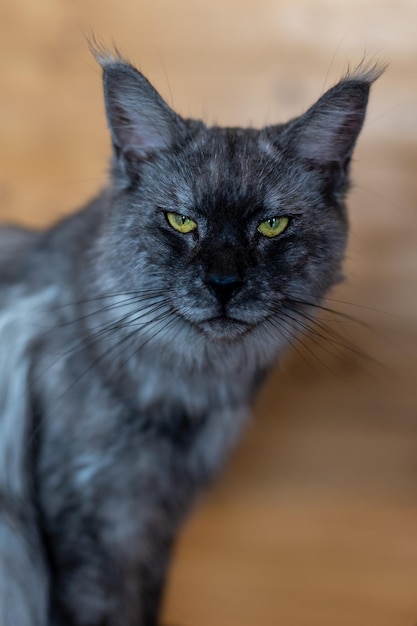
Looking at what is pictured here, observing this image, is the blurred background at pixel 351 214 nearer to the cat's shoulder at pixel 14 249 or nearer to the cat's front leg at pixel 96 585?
the cat's shoulder at pixel 14 249

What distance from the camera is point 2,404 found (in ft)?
4.00

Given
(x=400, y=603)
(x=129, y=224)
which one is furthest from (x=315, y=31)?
(x=400, y=603)

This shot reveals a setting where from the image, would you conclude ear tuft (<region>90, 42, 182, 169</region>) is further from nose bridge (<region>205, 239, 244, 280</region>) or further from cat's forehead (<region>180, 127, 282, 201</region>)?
nose bridge (<region>205, 239, 244, 280</region>)

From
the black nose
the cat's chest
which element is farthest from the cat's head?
the cat's chest

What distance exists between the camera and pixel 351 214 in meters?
1.60

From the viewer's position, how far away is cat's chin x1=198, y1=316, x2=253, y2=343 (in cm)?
100

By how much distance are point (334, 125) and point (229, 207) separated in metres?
0.21

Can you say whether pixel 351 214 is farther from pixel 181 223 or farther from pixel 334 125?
pixel 181 223

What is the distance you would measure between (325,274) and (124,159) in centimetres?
36

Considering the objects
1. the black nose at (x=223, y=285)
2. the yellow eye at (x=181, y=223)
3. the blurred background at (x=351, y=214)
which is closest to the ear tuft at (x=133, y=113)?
the yellow eye at (x=181, y=223)

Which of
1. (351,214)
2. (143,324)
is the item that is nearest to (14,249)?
(143,324)

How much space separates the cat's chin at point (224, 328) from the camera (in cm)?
100

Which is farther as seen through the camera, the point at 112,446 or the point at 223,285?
the point at 112,446

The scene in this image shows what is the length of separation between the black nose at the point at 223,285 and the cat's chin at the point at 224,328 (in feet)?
0.13
